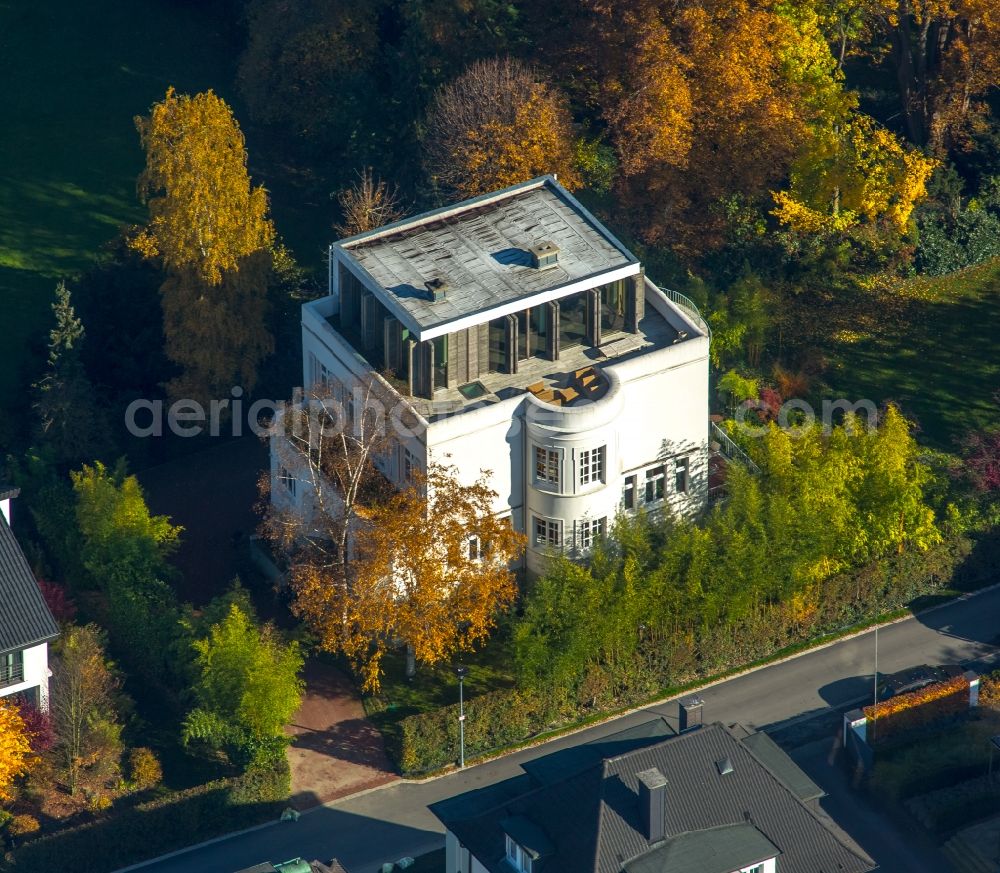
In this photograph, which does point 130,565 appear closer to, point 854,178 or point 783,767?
point 783,767

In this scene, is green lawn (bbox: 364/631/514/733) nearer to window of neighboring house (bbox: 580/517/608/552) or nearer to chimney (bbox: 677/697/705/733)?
window of neighboring house (bbox: 580/517/608/552)

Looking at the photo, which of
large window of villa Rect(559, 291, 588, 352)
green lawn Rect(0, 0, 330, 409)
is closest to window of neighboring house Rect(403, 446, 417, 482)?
large window of villa Rect(559, 291, 588, 352)

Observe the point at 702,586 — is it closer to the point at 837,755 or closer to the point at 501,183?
the point at 837,755

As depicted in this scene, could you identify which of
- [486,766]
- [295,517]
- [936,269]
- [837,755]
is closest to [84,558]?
[295,517]

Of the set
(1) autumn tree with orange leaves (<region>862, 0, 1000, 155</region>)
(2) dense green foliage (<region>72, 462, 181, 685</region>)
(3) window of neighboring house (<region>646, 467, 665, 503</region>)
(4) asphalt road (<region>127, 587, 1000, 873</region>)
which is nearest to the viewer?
(4) asphalt road (<region>127, 587, 1000, 873</region>)

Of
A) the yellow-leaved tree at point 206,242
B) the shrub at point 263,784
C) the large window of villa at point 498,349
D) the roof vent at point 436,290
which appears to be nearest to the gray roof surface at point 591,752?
the shrub at point 263,784

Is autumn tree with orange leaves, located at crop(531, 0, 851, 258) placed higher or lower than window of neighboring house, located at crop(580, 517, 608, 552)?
higher
